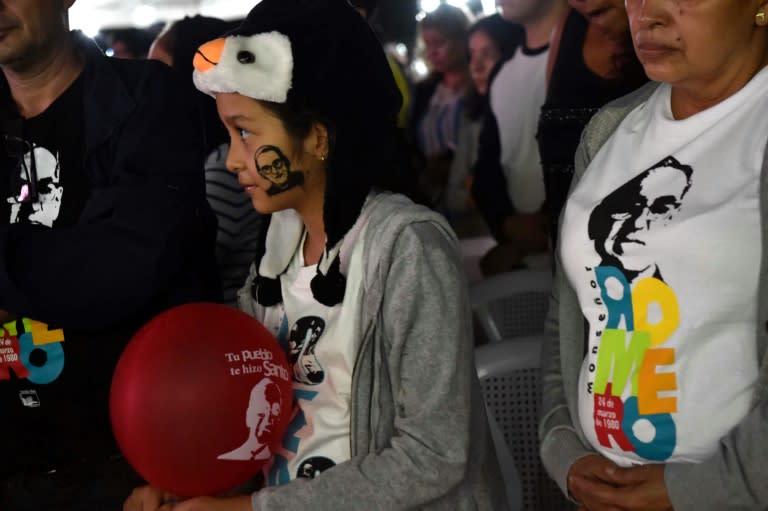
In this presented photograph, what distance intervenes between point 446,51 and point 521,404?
14.1ft

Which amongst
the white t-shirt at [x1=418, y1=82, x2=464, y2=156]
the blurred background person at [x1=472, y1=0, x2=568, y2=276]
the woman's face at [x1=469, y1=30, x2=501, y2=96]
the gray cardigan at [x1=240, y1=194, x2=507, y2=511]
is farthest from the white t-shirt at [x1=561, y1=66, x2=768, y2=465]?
the white t-shirt at [x1=418, y1=82, x2=464, y2=156]

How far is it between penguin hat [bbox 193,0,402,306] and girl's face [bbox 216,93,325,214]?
2cm

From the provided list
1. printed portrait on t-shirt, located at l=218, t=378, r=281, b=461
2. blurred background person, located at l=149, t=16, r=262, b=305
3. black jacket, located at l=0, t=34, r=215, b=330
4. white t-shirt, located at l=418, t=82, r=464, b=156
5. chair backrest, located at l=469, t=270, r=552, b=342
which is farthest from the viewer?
white t-shirt, located at l=418, t=82, r=464, b=156

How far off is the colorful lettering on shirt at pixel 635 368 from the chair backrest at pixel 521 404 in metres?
0.87

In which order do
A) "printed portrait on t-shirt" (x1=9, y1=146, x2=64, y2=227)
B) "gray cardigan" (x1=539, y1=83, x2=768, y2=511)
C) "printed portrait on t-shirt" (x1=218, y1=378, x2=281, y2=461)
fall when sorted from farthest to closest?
"printed portrait on t-shirt" (x1=9, y1=146, x2=64, y2=227) < "printed portrait on t-shirt" (x1=218, y1=378, x2=281, y2=461) < "gray cardigan" (x1=539, y1=83, x2=768, y2=511)

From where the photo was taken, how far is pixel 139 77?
2025 millimetres

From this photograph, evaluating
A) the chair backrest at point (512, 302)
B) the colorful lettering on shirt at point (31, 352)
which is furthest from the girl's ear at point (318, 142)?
the chair backrest at point (512, 302)

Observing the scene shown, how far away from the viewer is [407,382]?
5.43 ft

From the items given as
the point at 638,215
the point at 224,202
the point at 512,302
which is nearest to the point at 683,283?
the point at 638,215

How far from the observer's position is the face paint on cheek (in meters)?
1.76

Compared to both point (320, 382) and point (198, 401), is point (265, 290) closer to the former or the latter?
point (320, 382)

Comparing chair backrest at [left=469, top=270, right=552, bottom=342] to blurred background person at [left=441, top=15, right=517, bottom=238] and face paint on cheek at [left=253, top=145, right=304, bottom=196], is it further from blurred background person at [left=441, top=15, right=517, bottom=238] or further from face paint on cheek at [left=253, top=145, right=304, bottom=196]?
blurred background person at [left=441, top=15, right=517, bottom=238]

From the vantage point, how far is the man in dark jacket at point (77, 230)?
1.87 m

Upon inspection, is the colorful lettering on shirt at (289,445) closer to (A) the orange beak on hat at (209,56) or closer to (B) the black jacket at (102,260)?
(B) the black jacket at (102,260)
